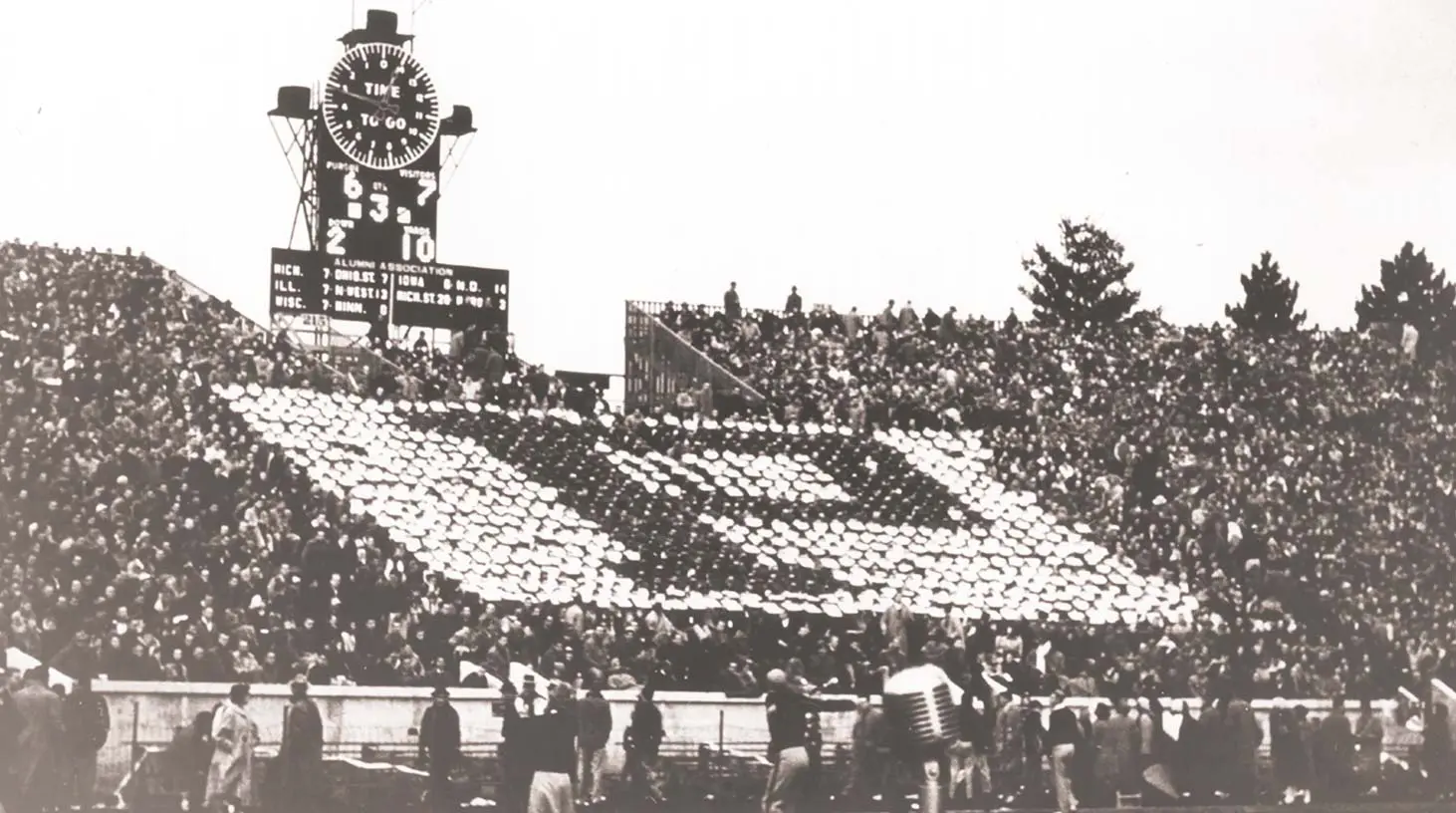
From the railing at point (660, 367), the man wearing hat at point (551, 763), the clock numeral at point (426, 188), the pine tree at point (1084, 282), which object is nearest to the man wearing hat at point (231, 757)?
the man wearing hat at point (551, 763)

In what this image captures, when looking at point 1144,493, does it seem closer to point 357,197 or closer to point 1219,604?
point 1219,604

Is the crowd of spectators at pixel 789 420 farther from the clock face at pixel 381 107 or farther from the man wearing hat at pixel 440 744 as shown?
the clock face at pixel 381 107

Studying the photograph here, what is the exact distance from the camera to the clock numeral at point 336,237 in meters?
28.3

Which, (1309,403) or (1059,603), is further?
(1309,403)

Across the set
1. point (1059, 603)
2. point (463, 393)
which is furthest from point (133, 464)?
point (1059, 603)

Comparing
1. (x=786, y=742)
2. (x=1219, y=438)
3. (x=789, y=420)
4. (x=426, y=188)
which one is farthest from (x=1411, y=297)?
(x=786, y=742)

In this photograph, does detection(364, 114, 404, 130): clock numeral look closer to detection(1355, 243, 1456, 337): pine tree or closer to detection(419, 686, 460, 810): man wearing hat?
detection(1355, 243, 1456, 337): pine tree

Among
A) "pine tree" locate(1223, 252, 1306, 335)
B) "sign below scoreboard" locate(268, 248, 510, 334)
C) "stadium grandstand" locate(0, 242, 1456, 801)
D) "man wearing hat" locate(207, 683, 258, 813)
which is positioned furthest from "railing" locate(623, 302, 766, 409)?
"man wearing hat" locate(207, 683, 258, 813)

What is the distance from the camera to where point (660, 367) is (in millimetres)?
27719

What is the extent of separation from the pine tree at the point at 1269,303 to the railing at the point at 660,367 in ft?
26.2

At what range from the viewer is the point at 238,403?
22.0m

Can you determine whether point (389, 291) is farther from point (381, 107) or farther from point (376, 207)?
point (381, 107)

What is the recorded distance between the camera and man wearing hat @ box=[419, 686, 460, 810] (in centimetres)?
1596

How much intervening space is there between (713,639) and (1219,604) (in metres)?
6.53
